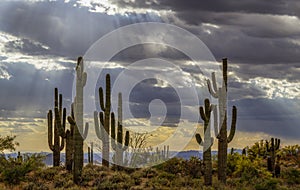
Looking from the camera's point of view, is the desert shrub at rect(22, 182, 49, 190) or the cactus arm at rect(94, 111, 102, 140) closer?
the desert shrub at rect(22, 182, 49, 190)

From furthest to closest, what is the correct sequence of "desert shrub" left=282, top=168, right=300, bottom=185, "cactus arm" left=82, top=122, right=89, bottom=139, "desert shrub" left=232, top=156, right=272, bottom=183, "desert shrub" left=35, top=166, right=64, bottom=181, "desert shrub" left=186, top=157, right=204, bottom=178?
"desert shrub" left=186, top=157, right=204, bottom=178 → "desert shrub" left=232, top=156, right=272, bottom=183 → "desert shrub" left=282, top=168, right=300, bottom=185 → "desert shrub" left=35, top=166, right=64, bottom=181 → "cactus arm" left=82, top=122, right=89, bottom=139

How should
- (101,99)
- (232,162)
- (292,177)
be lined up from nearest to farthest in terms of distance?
(101,99) → (292,177) → (232,162)

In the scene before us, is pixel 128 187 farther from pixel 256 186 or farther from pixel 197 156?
pixel 197 156

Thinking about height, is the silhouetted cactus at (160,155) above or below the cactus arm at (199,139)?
below

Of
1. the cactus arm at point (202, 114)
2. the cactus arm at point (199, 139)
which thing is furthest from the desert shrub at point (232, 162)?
the cactus arm at point (202, 114)

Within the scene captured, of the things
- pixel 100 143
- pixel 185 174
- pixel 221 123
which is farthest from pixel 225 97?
pixel 100 143

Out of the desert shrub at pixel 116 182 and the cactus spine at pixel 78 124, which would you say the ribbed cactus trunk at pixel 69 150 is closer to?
the cactus spine at pixel 78 124

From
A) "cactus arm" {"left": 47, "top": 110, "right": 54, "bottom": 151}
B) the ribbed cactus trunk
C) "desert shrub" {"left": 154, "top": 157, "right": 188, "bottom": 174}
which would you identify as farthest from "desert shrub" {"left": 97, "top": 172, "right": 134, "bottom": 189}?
"cactus arm" {"left": 47, "top": 110, "right": 54, "bottom": 151}

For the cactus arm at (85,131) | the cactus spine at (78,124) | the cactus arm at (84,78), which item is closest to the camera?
the cactus spine at (78,124)

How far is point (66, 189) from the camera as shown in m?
22.6

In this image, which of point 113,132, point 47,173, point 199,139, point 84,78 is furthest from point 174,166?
point 84,78

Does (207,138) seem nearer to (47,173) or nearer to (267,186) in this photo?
(267,186)

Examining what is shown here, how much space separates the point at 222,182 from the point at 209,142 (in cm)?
275

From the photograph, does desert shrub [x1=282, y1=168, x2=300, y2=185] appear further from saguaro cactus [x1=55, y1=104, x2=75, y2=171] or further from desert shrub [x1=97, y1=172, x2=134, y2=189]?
saguaro cactus [x1=55, y1=104, x2=75, y2=171]
